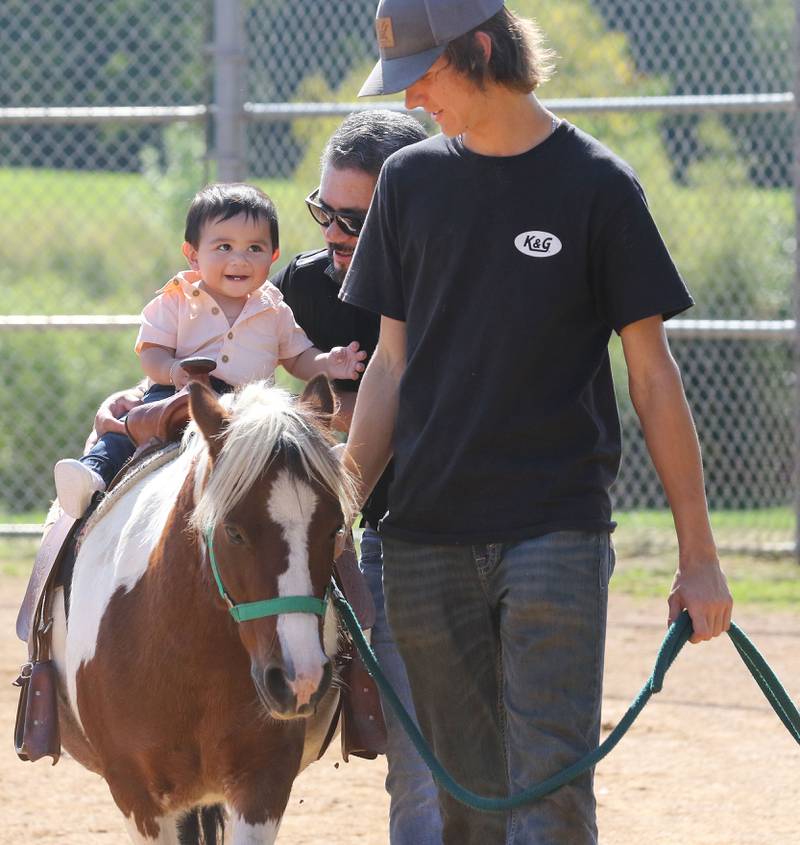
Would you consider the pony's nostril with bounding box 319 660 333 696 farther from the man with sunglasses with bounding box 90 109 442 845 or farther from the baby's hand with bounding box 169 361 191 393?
the baby's hand with bounding box 169 361 191 393

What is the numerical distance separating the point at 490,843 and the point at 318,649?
0.60 m

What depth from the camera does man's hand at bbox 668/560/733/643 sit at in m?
2.50

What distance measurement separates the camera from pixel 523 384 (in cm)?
259

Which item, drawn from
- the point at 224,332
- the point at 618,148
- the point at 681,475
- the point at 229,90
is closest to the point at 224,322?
the point at 224,332

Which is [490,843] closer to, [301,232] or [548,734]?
[548,734]

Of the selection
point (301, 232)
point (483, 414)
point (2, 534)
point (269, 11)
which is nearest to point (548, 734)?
point (483, 414)

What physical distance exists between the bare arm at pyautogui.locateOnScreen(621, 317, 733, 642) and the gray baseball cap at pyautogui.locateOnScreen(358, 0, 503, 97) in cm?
61

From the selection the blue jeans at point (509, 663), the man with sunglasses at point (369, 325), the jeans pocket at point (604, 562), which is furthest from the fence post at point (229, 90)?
the jeans pocket at point (604, 562)

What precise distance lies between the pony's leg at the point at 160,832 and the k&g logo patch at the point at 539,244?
56.8 inches

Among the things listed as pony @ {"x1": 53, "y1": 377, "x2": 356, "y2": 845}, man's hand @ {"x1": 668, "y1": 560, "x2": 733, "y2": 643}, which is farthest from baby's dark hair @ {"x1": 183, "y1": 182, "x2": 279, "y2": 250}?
man's hand @ {"x1": 668, "y1": 560, "x2": 733, "y2": 643}

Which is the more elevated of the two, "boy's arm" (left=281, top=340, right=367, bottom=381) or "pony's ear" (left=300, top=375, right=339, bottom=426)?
"pony's ear" (left=300, top=375, right=339, bottom=426)

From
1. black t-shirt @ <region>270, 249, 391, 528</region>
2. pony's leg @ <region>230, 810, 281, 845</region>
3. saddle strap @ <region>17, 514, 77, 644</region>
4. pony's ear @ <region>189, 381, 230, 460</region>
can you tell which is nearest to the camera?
pony's ear @ <region>189, 381, 230, 460</region>

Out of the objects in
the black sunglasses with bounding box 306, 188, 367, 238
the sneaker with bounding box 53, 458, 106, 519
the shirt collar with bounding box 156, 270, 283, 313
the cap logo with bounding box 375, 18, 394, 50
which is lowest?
the sneaker with bounding box 53, 458, 106, 519

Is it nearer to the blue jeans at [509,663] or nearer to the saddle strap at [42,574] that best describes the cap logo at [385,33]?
the blue jeans at [509,663]
